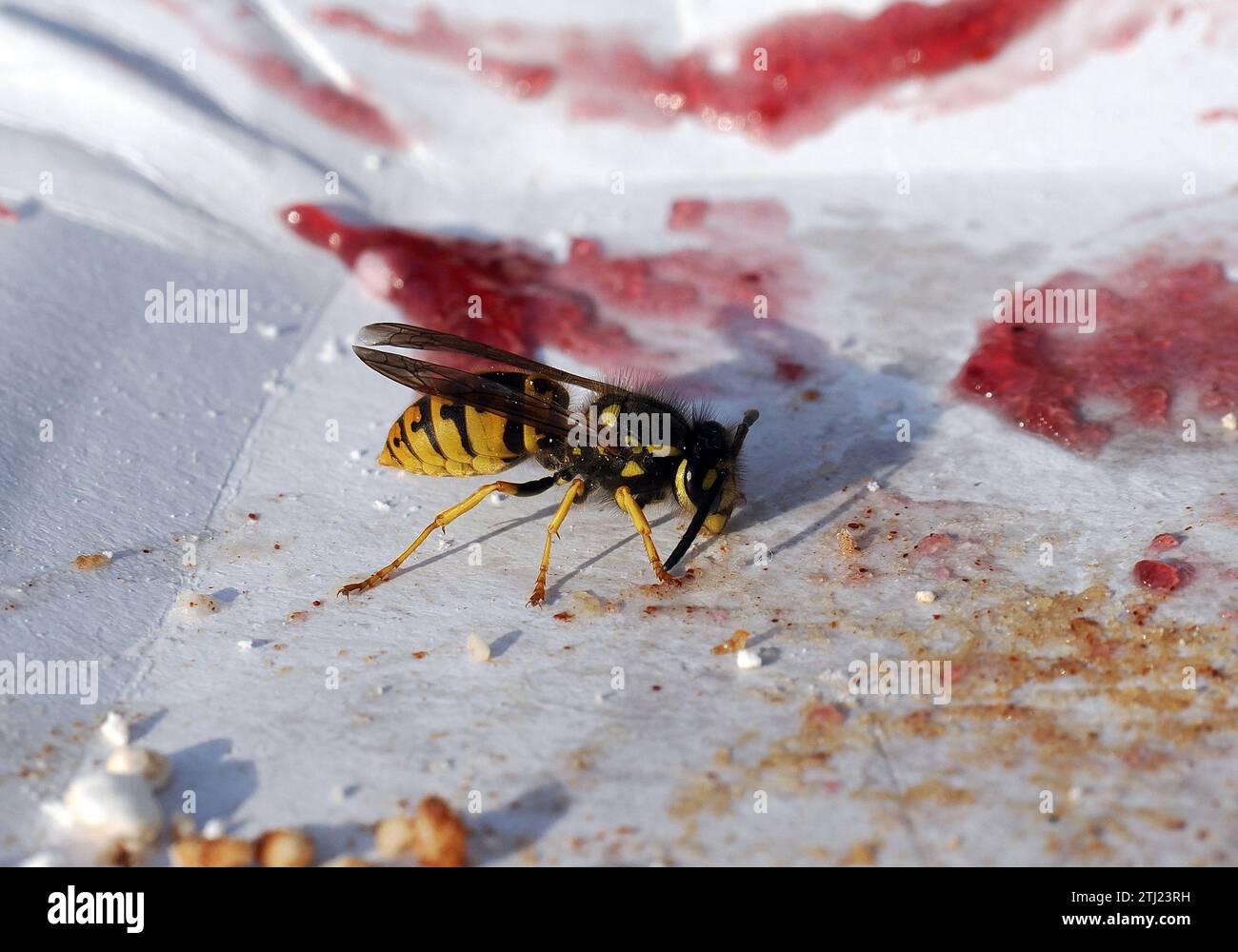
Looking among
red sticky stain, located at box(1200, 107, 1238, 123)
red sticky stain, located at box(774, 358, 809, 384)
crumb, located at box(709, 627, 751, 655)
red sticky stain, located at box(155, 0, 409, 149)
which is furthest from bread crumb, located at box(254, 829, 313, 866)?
red sticky stain, located at box(1200, 107, 1238, 123)

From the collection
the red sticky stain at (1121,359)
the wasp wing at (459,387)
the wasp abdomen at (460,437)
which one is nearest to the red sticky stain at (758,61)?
the red sticky stain at (1121,359)

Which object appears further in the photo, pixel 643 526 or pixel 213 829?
pixel 643 526

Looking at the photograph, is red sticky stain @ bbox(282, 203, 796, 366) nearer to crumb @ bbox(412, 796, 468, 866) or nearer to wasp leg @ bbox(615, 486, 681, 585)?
Result: wasp leg @ bbox(615, 486, 681, 585)

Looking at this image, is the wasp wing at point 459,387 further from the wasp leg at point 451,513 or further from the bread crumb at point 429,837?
the bread crumb at point 429,837

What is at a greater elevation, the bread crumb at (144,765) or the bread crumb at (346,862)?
the bread crumb at (144,765)

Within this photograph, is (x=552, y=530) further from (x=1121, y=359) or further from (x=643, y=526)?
(x=1121, y=359)

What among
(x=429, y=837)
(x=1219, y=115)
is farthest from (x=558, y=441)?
(x=1219, y=115)
